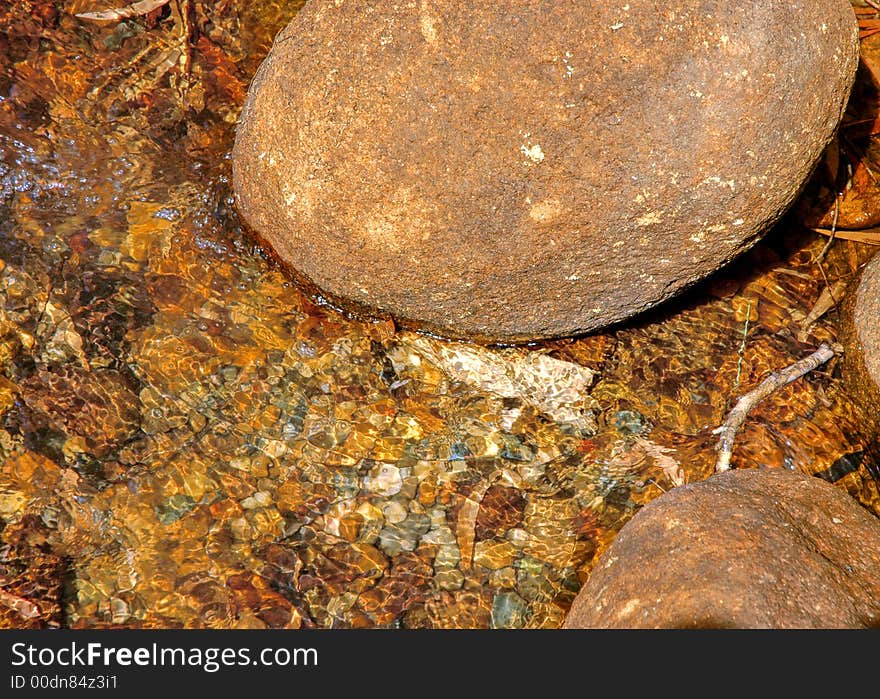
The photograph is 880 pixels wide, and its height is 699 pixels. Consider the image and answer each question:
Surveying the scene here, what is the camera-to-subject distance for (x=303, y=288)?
2.69 metres

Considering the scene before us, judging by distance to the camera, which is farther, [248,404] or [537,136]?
[248,404]

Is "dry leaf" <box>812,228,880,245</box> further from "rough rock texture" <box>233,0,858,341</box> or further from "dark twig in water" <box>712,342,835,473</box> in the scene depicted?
"rough rock texture" <box>233,0,858,341</box>

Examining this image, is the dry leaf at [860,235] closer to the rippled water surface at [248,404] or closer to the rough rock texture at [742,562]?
the rippled water surface at [248,404]

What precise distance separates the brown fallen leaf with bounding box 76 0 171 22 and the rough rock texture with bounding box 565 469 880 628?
2447 mm

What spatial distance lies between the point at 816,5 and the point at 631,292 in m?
0.86

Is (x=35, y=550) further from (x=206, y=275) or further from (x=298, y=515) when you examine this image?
(x=206, y=275)

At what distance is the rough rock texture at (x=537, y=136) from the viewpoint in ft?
6.46

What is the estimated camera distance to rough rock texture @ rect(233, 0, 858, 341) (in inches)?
77.5

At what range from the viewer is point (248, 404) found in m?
2.55

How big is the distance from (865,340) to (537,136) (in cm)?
140

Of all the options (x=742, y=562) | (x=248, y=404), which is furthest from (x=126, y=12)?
(x=742, y=562)

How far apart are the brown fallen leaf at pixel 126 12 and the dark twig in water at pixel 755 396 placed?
248 cm

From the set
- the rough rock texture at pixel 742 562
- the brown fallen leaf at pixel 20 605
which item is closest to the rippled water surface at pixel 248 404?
the brown fallen leaf at pixel 20 605

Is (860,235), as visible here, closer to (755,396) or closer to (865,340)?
(865,340)
